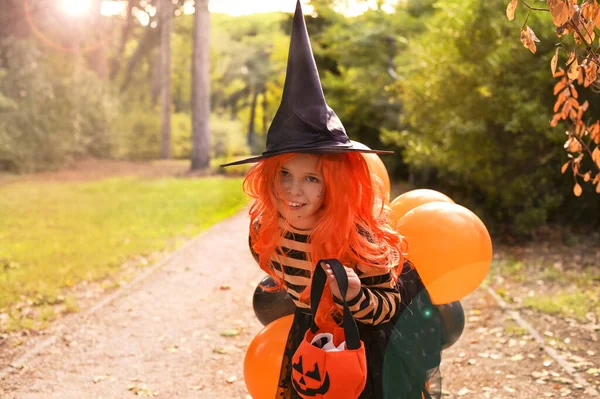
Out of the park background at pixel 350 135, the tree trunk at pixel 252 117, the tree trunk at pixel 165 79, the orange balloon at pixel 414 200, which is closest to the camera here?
the orange balloon at pixel 414 200

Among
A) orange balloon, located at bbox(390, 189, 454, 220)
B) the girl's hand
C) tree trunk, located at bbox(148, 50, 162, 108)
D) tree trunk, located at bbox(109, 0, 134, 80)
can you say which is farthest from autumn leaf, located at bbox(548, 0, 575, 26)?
tree trunk, located at bbox(148, 50, 162, 108)

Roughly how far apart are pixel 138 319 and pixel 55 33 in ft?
73.3

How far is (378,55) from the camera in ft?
47.3

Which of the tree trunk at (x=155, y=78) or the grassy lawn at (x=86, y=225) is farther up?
the tree trunk at (x=155, y=78)

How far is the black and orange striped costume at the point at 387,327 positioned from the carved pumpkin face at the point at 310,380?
0.27 meters

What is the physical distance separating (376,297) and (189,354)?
325 centimetres

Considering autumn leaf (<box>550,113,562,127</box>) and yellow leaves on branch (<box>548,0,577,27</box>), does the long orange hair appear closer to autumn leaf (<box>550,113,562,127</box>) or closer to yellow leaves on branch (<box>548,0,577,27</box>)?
yellow leaves on branch (<box>548,0,577,27</box>)

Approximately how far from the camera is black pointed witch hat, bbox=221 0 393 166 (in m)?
2.28

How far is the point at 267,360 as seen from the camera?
3.06m

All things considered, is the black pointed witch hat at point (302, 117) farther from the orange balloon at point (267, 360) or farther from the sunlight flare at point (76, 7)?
the sunlight flare at point (76, 7)

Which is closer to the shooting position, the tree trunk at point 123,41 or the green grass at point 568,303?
the green grass at point 568,303

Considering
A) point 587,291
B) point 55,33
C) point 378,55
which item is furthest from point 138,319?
point 55,33

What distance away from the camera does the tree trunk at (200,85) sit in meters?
20.9

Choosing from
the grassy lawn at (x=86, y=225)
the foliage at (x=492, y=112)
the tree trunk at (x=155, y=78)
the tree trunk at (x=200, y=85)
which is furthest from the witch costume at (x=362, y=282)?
the tree trunk at (x=155, y=78)
